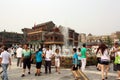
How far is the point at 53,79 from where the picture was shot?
12844 mm

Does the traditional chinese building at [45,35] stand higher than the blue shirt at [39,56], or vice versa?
the traditional chinese building at [45,35]

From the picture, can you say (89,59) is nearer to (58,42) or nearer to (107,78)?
(107,78)

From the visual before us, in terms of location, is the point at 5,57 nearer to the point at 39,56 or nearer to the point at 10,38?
the point at 39,56

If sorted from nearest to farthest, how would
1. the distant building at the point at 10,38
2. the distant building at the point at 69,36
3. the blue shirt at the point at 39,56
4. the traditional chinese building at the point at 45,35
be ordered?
1. the blue shirt at the point at 39,56
2. the traditional chinese building at the point at 45,35
3. the distant building at the point at 69,36
4. the distant building at the point at 10,38

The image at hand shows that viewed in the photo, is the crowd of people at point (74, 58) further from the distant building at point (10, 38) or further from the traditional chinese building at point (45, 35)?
the distant building at point (10, 38)

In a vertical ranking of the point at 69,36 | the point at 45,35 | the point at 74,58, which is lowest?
the point at 74,58

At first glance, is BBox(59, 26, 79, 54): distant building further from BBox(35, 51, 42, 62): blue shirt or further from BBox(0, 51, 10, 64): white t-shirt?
BBox(0, 51, 10, 64): white t-shirt

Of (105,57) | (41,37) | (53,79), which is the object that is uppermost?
(41,37)

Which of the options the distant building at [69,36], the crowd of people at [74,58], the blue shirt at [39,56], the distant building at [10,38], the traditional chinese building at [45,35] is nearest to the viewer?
the crowd of people at [74,58]

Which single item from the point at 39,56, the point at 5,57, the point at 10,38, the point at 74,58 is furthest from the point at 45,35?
the point at 5,57

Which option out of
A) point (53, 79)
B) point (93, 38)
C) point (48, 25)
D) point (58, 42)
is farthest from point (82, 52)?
point (93, 38)

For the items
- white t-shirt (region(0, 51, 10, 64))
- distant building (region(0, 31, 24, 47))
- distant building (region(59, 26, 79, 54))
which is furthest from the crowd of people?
distant building (region(0, 31, 24, 47))

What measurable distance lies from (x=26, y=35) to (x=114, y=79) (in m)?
75.3

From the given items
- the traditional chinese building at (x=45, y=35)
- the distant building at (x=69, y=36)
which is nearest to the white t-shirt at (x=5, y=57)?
the traditional chinese building at (x=45, y=35)
